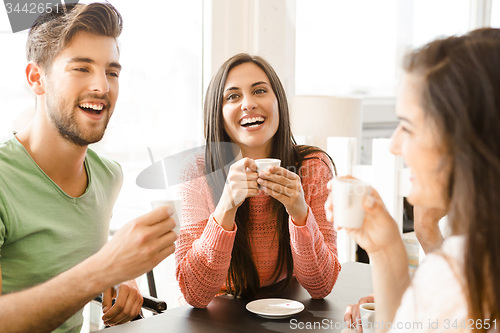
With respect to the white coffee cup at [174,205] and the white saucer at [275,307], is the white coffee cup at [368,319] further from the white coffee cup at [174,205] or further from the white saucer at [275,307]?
the white coffee cup at [174,205]

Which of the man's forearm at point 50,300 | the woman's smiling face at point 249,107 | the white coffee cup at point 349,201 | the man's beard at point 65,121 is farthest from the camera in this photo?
the woman's smiling face at point 249,107

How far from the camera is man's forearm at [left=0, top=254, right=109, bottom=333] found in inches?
34.6

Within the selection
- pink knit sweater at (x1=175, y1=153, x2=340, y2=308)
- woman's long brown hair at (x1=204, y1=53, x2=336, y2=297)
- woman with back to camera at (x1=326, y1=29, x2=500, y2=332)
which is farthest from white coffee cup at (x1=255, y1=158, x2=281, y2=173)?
woman with back to camera at (x1=326, y1=29, x2=500, y2=332)

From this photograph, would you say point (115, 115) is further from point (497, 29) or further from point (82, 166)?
point (497, 29)

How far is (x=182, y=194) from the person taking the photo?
144 cm

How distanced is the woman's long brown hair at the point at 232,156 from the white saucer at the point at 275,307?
27cm

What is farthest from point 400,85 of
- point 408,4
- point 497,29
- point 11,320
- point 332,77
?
point 408,4

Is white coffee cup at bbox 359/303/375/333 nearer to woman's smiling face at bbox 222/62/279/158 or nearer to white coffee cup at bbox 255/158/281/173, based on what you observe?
white coffee cup at bbox 255/158/281/173

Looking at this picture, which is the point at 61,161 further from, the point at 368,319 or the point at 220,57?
the point at 220,57

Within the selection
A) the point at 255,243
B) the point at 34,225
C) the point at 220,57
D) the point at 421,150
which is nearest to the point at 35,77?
the point at 34,225

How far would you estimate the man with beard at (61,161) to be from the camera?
107cm

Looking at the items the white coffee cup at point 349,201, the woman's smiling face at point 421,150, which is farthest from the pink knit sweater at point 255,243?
the woman's smiling face at point 421,150

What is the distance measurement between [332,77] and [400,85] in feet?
8.19

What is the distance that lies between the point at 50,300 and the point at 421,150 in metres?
0.75
